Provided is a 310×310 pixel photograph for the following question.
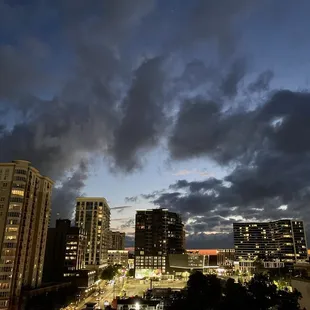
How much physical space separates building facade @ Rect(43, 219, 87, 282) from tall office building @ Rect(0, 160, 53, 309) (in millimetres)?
52037

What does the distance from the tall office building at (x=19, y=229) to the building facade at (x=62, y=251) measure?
52.0 meters

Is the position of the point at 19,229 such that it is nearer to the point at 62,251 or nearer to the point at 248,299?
the point at 62,251

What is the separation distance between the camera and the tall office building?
101875mm

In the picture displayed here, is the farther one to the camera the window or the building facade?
the building facade

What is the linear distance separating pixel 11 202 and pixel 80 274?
6903cm

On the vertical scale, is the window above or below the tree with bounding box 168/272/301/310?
above

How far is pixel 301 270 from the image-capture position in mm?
125625

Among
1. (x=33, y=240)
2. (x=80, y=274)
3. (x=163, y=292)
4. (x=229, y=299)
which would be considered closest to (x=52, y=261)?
(x=80, y=274)

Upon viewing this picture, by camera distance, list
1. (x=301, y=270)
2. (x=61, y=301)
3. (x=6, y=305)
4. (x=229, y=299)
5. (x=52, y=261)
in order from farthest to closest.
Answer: (x=52, y=261), (x=301, y=270), (x=61, y=301), (x=6, y=305), (x=229, y=299)

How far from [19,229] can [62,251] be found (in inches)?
3174

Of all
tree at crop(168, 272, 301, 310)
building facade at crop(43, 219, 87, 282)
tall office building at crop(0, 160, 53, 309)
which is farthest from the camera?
building facade at crop(43, 219, 87, 282)

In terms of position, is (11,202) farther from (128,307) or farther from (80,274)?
(80,274)

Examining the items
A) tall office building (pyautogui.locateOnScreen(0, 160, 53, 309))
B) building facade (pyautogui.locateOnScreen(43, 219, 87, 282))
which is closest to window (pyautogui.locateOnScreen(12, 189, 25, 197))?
tall office building (pyautogui.locateOnScreen(0, 160, 53, 309))

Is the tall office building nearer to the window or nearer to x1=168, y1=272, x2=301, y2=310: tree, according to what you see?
the window
